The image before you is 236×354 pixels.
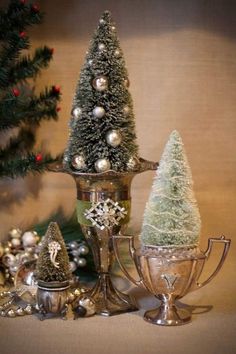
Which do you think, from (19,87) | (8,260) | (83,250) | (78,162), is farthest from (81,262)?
(19,87)

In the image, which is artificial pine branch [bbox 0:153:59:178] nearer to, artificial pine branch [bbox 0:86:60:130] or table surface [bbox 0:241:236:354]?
artificial pine branch [bbox 0:86:60:130]

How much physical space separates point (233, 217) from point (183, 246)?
1.35 feet

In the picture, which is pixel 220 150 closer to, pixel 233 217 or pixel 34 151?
pixel 233 217

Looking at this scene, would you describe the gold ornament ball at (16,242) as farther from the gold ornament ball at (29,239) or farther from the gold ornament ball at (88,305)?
the gold ornament ball at (88,305)

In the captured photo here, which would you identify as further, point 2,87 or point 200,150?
point 200,150

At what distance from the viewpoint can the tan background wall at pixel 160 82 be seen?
1.18 metres

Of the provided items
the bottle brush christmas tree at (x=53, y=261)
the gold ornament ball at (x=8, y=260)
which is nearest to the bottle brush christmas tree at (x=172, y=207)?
the bottle brush christmas tree at (x=53, y=261)

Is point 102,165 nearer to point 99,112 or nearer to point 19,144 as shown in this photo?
point 99,112

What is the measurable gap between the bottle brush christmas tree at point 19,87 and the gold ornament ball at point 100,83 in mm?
200

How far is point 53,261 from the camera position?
866 mm

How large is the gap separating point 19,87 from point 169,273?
0.52 meters

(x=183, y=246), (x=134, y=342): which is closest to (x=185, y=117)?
(x=183, y=246)

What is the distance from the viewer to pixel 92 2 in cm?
119

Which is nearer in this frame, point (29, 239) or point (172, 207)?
point (172, 207)
